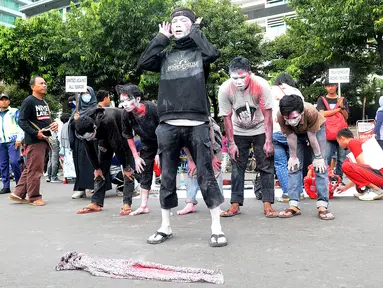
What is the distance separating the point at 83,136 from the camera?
16.7 ft

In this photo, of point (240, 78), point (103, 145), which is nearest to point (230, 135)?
point (240, 78)

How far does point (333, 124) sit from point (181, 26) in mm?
4299

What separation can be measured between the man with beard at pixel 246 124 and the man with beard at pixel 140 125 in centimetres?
86

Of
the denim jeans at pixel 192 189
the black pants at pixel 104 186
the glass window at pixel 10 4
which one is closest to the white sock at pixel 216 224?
the denim jeans at pixel 192 189

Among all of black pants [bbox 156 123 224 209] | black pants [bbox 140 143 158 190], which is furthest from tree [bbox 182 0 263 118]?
black pants [bbox 156 123 224 209]

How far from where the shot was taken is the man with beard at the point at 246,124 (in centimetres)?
455

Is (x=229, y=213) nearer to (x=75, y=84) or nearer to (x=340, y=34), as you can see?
(x=75, y=84)

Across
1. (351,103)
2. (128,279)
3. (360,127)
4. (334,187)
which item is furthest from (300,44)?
(128,279)

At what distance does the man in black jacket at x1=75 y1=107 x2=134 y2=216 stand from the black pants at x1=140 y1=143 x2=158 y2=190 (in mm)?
342

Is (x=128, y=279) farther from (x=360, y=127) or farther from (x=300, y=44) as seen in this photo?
(x=300, y=44)

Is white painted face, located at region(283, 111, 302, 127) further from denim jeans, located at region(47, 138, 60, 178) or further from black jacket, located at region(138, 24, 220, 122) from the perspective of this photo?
denim jeans, located at region(47, 138, 60, 178)

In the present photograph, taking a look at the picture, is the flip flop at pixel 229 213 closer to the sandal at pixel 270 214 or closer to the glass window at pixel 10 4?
the sandal at pixel 270 214

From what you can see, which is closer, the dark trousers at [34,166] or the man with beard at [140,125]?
the man with beard at [140,125]

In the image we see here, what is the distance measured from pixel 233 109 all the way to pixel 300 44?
1493 cm
